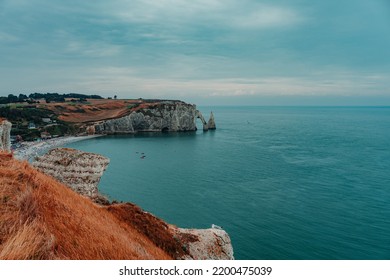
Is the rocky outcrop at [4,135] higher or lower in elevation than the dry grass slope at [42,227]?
higher

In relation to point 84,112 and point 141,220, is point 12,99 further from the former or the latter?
point 141,220

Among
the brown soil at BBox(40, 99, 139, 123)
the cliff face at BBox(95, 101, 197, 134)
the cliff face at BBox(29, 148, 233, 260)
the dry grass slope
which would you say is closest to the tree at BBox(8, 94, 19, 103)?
the brown soil at BBox(40, 99, 139, 123)

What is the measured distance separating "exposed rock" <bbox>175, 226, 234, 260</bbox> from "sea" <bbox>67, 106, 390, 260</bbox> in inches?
706

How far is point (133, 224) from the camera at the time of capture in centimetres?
1678

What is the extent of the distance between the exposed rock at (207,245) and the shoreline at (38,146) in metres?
68.9

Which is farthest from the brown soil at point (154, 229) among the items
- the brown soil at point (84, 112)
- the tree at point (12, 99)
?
the tree at point (12, 99)

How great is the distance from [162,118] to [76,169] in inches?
5420

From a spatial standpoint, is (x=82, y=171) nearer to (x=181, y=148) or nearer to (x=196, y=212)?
(x=196, y=212)

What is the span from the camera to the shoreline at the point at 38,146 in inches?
3300

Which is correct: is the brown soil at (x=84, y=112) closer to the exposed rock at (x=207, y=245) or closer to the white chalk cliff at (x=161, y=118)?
the white chalk cliff at (x=161, y=118)

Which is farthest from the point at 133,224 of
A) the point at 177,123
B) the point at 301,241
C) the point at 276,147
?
the point at 177,123

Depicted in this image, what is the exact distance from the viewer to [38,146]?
325ft

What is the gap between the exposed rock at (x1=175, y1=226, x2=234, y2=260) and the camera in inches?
701
